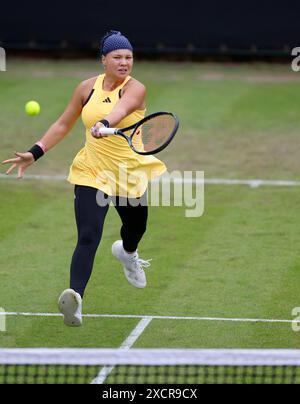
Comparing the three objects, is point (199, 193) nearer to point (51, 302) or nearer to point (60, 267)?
point (60, 267)

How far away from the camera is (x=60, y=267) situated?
10.8 m

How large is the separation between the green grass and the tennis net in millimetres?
536

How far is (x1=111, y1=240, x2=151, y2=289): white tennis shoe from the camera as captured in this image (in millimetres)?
9812

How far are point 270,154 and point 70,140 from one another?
323cm

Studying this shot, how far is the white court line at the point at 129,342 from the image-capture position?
→ 24.8 ft

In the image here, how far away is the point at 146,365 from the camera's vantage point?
6.57 metres

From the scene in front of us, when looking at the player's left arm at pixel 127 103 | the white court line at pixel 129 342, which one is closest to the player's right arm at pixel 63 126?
the player's left arm at pixel 127 103

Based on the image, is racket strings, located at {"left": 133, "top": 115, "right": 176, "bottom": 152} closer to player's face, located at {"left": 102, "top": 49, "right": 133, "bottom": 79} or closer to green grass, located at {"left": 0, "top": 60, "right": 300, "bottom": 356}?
player's face, located at {"left": 102, "top": 49, "right": 133, "bottom": 79}

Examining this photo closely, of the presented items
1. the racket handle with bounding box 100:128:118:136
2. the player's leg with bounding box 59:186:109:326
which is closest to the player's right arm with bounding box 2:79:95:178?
the player's leg with bounding box 59:186:109:326

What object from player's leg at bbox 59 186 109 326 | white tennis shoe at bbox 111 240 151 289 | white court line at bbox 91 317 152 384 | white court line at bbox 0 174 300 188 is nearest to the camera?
white court line at bbox 91 317 152 384

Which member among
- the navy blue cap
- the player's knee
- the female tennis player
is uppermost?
the navy blue cap

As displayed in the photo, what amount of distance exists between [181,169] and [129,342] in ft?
22.2
